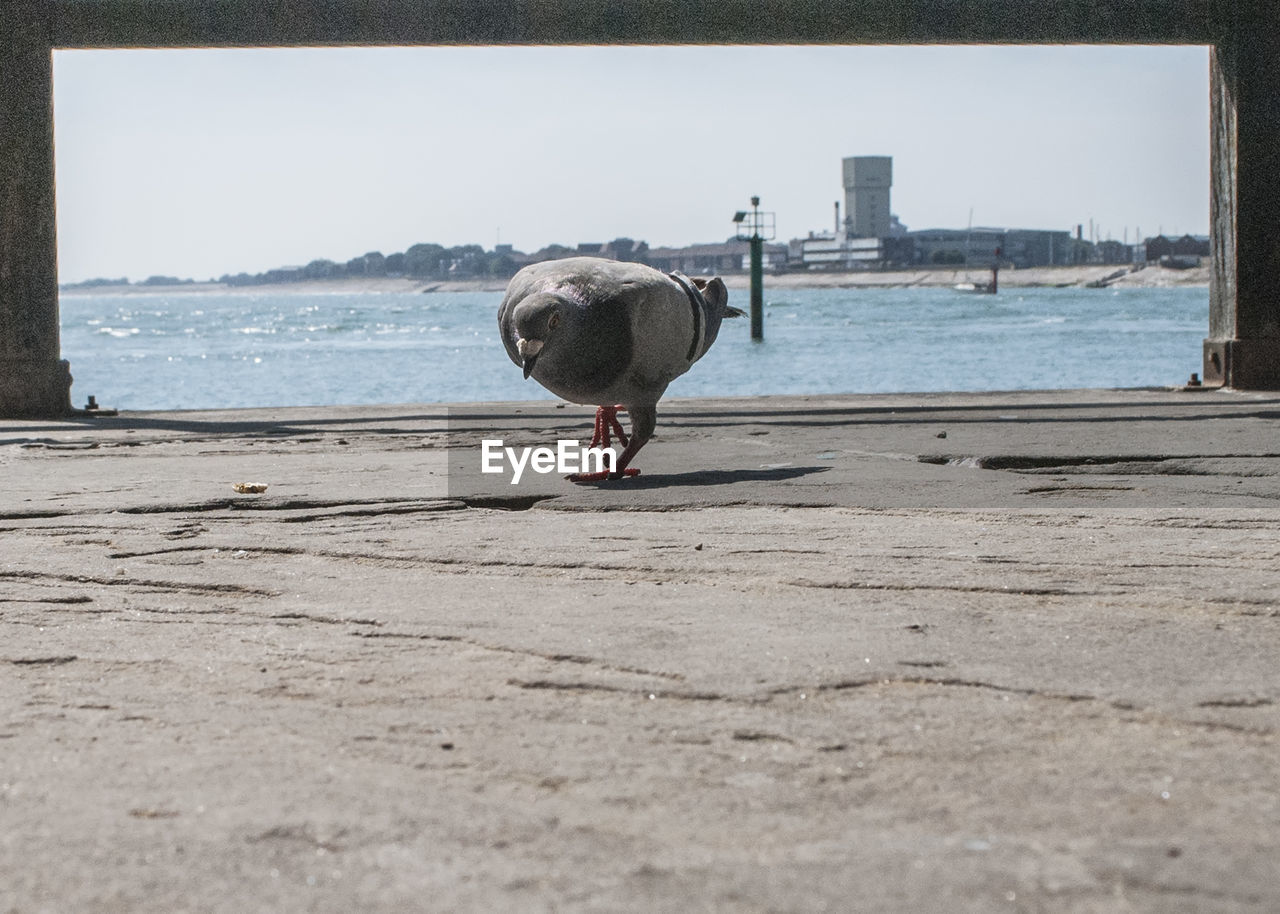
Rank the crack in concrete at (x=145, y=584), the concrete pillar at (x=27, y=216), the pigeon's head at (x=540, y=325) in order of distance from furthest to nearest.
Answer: the concrete pillar at (x=27, y=216)
the pigeon's head at (x=540, y=325)
the crack in concrete at (x=145, y=584)

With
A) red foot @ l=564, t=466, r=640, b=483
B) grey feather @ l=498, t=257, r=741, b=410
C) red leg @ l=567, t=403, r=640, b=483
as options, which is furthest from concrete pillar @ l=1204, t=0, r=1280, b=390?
red foot @ l=564, t=466, r=640, b=483

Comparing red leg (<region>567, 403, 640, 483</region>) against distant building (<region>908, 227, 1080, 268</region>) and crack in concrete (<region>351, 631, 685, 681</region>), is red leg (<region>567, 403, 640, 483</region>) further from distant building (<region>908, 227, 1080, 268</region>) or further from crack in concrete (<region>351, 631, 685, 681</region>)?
distant building (<region>908, 227, 1080, 268</region>)

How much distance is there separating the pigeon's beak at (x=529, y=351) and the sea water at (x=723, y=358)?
41.3 ft

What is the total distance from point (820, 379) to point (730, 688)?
28.8 metres

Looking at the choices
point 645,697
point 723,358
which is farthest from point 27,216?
point 723,358

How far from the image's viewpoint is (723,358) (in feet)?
131

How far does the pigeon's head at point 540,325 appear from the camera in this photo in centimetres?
531

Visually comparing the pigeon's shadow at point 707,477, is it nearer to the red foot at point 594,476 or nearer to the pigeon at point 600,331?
the red foot at point 594,476

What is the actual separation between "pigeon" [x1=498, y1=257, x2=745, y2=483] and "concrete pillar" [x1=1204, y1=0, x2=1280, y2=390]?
5545 mm

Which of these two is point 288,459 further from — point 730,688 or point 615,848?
point 615,848

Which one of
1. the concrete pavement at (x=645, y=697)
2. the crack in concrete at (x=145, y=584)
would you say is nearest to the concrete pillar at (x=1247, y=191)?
the concrete pavement at (x=645, y=697)

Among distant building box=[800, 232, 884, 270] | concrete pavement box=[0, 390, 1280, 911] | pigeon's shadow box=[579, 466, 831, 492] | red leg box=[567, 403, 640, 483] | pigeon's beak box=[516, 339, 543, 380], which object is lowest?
concrete pavement box=[0, 390, 1280, 911]

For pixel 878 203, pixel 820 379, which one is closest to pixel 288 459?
pixel 820 379

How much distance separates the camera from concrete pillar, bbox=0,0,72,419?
30.3 feet
